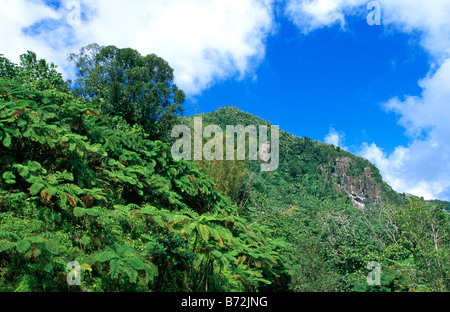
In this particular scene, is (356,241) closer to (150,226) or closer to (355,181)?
(150,226)

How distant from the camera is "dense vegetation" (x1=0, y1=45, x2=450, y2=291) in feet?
12.0

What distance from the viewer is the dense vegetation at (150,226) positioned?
12.0ft

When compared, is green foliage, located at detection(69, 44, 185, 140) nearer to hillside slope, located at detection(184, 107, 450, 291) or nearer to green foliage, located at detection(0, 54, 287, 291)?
hillside slope, located at detection(184, 107, 450, 291)

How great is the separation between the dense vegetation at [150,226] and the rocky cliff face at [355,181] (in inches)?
1563

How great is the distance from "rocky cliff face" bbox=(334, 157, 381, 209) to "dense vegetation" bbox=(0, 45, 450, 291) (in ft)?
130

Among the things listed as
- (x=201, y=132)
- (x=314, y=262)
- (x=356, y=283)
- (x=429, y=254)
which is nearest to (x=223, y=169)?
(x=201, y=132)

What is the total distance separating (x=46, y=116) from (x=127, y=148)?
184cm

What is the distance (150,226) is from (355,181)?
4950 centimetres

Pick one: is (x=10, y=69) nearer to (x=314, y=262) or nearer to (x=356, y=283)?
(x=314, y=262)

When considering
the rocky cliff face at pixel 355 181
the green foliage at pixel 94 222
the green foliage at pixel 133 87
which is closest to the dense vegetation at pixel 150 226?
the green foliage at pixel 94 222

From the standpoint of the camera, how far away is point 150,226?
17.1ft

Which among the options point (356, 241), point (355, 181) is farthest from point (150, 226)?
point (355, 181)

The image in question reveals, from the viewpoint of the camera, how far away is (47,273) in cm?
344

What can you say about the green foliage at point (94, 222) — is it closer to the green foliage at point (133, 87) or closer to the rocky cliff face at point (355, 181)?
the green foliage at point (133, 87)
